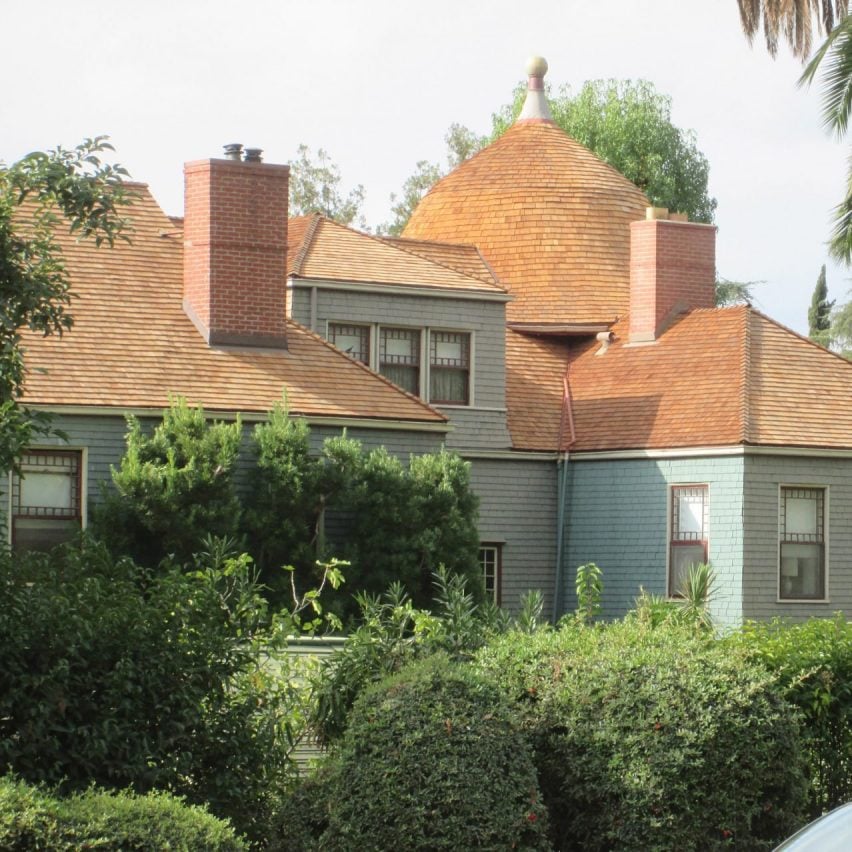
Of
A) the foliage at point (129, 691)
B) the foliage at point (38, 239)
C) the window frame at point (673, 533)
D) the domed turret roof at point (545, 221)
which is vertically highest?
the domed turret roof at point (545, 221)

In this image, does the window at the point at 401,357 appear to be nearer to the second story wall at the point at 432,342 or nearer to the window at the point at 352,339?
the second story wall at the point at 432,342

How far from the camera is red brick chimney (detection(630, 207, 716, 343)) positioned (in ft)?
101

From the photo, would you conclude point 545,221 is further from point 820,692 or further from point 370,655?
point 370,655

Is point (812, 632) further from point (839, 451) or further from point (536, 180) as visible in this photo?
point (536, 180)

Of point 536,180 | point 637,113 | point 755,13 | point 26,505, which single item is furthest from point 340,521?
point 637,113

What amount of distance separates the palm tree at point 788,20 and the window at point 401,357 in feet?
47.1

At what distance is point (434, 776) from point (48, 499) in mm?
13721

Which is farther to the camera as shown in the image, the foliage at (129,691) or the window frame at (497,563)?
the window frame at (497,563)

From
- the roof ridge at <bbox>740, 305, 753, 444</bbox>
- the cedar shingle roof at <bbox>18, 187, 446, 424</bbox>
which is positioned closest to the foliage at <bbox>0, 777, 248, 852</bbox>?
the cedar shingle roof at <bbox>18, 187, 446, 424</bbox>

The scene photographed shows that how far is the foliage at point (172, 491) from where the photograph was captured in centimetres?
2220

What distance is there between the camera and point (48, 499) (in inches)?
912

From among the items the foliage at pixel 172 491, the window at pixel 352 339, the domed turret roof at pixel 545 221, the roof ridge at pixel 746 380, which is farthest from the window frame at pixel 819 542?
the foliage at pixel 172 491

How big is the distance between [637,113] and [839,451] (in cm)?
2402

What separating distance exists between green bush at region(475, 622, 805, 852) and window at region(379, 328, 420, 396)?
53.7 feet
